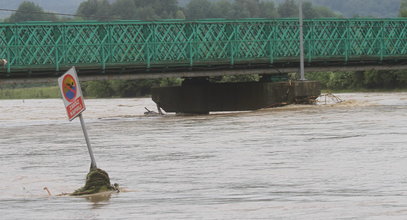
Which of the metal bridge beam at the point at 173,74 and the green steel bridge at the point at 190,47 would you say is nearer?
the metal bridge beam at the point at 173,74

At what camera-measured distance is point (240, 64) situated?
72875mm

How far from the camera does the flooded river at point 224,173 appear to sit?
16.2 meters

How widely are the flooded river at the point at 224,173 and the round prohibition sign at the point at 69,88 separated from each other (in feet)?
6.01

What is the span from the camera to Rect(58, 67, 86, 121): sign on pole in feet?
67.6

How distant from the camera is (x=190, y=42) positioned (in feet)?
241

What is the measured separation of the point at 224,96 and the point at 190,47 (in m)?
4.12

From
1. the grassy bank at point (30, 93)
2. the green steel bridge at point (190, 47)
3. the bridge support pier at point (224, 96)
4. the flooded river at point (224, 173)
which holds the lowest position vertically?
the grassy bank at point (30, 93)

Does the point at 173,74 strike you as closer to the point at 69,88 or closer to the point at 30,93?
the point at 69,88

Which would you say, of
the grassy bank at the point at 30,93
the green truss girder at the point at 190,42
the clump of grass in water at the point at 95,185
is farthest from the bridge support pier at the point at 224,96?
the grassy bank at the point at 30,93

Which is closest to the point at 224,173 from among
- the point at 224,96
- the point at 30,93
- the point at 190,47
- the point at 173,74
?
the point at 173,74

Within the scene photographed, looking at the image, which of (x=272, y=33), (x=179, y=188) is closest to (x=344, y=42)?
(x=272, y=33)

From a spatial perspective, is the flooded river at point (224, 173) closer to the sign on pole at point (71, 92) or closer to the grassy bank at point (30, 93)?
the sign on pole at point (71, 92)

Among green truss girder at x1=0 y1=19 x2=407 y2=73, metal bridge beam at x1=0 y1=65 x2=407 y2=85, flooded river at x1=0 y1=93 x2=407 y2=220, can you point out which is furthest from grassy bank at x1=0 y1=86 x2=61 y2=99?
flooded river at x1=0 y1=93 x2=407 y2=220

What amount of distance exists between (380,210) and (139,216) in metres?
3.37
